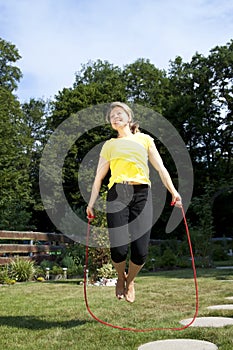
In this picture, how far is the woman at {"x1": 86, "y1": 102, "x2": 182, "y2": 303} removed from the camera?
4070 millimetres

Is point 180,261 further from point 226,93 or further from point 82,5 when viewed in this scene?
point 226,93

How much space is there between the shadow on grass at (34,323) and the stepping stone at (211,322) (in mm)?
1073

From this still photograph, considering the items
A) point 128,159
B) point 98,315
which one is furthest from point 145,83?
point 128,159

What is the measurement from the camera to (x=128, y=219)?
13.4 ft

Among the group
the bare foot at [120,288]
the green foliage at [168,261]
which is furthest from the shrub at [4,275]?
the bare foot at [120,288]

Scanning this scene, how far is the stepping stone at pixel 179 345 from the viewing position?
3365 mm

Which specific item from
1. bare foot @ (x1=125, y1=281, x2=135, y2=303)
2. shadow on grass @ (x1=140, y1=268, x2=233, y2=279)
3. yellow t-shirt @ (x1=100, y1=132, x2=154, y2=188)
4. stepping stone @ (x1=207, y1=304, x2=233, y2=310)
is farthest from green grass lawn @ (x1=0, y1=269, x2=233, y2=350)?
shadow on grass @ (x1=140, y1=268, x2=233, y2=279)

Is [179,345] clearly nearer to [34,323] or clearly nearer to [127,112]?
[34,323]

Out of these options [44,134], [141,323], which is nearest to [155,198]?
[44,134]

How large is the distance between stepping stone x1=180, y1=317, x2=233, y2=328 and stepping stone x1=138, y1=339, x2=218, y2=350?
2.11 ft

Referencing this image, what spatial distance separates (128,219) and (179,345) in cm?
116

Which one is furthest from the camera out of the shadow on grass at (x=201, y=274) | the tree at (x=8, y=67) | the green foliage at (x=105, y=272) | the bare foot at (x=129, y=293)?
the tree at (x=8, y=67)

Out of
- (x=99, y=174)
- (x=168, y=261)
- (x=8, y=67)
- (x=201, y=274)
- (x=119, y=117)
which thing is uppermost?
(x=8, y=67)

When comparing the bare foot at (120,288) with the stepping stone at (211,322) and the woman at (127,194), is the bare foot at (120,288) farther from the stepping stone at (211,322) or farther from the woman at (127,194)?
the stepping stone at (211,322)
